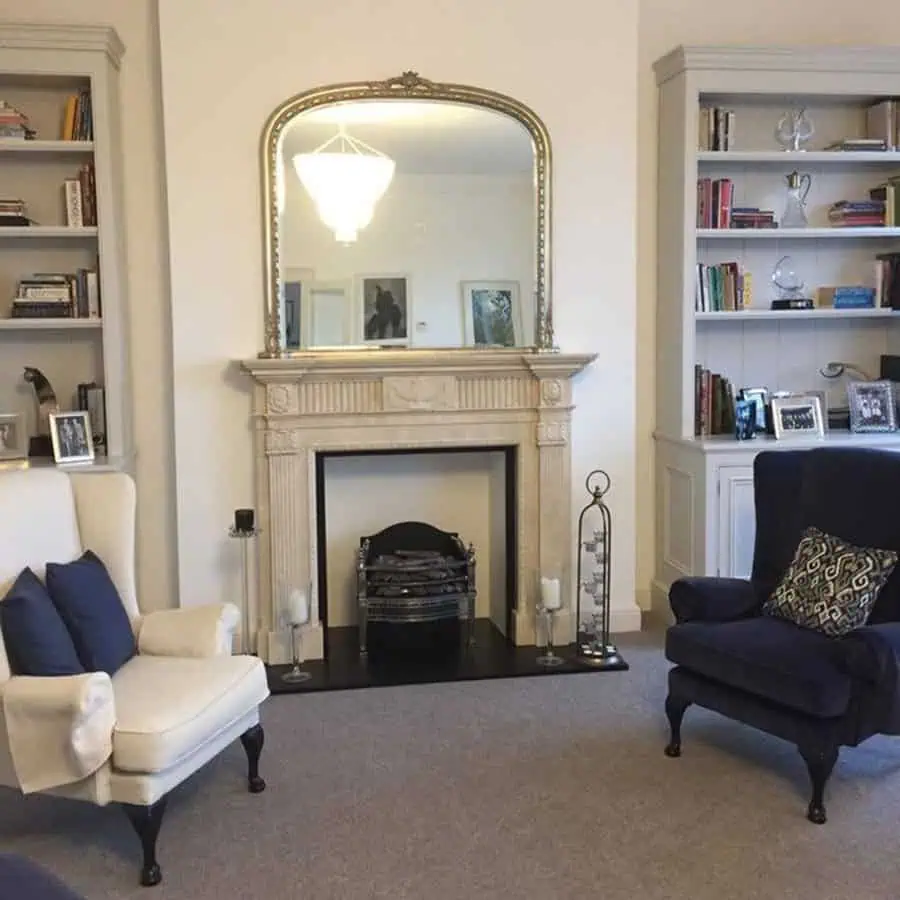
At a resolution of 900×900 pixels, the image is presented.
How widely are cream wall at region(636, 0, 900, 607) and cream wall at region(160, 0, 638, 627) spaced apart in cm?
32

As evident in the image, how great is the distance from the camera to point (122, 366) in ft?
14.6

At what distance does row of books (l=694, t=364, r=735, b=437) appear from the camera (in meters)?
4.91

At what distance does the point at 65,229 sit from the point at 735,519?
10.1ft

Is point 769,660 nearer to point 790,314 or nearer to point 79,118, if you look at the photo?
point 790,314

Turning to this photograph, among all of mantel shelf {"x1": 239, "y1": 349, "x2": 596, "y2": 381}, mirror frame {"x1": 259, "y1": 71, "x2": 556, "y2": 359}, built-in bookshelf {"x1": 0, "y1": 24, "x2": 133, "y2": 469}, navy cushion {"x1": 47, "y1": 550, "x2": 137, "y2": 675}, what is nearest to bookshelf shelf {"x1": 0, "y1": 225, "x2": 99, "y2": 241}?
built-in bookshelf {"x1": 0, "y1": 24, "x2": 133, "y2": 469}

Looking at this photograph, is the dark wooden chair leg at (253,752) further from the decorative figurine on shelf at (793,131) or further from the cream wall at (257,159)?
the decorative figurine on shelf at (793,131)

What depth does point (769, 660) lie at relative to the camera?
315cm

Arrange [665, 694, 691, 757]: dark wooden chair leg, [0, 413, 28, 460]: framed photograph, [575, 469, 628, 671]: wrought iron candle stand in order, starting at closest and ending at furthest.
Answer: [665, 694, 691, 757]: dark wooden chair leg < [0, 413, 28, 460]: framed photograph < [575, 469, 628, 671]: wrought iron candle stand

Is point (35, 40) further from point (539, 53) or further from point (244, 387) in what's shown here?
point (539, 53)

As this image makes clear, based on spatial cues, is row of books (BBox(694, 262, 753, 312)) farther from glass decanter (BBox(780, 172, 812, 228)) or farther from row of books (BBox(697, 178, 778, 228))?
glass decanter (BBox(780, 172, 812, 228))

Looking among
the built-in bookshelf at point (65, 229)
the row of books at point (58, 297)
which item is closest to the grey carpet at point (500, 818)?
the built-in bookshelf at point (65, 229)

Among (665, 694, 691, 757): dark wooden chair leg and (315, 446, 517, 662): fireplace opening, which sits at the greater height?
(315, 446, 517, 662): fireplace opening

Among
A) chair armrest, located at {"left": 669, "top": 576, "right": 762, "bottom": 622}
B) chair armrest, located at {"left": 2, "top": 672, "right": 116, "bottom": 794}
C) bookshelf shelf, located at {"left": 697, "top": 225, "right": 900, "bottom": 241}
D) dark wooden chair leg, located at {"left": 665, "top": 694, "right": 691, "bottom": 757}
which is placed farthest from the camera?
bookshelf shelf, located at {"left": 697, "top": 225, "right": 900, "bottom": 241}

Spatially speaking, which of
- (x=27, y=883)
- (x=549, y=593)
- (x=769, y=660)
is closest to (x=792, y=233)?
(x=549, y=593)
